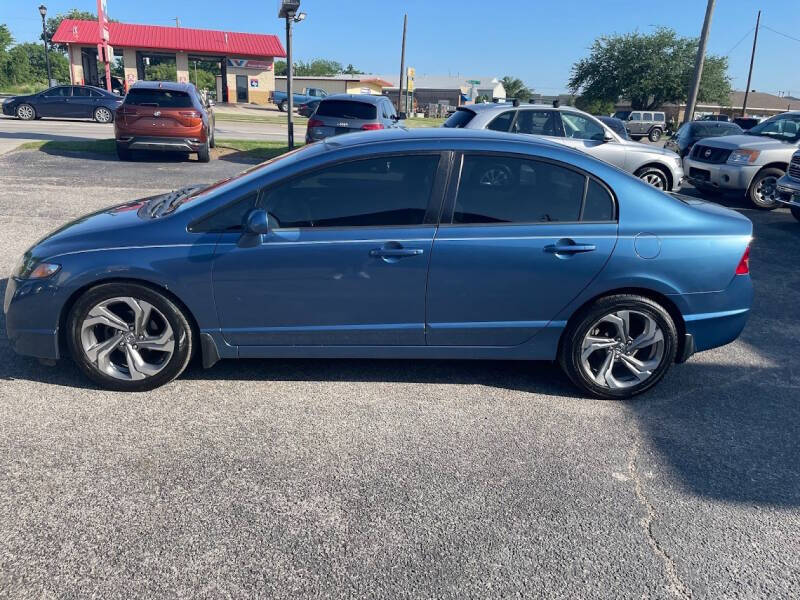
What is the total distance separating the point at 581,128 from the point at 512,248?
8.24 meters

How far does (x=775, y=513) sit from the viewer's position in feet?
10.1

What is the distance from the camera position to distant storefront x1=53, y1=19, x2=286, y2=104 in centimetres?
4481

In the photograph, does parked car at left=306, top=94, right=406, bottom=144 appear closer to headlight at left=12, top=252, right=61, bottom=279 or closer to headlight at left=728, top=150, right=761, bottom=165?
headlight at left=728, top=150, right=761, bottom=165

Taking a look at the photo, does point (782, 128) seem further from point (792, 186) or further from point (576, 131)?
point (576, 131)

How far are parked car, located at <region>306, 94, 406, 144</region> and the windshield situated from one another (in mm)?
7604

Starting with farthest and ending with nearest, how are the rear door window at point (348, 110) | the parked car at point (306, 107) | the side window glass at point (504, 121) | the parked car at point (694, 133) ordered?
1. the parked car at point (306, 107)
2. the parked car at point (694, 133)
3. the rear door window at point (348, 110)
4. the side window glass at point (504, 121)

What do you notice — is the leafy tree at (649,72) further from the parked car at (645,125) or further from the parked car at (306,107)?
the parked car at (306,107)

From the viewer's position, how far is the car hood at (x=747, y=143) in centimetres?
1151

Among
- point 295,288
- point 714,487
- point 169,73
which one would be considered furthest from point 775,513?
point 169,73

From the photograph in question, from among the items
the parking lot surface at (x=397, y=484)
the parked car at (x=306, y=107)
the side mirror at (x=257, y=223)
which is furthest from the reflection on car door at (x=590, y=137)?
the parked car at (x=306, y=107)

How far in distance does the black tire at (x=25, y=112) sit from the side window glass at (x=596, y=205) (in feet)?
85.9

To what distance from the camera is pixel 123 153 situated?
560 inches

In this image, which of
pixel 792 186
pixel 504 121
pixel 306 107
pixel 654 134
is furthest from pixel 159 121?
pixel 654 134

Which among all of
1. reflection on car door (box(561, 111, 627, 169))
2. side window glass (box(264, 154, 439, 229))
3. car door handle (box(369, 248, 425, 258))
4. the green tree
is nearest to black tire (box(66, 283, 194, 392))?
side window glass (box(264, 154, 439, 229))
